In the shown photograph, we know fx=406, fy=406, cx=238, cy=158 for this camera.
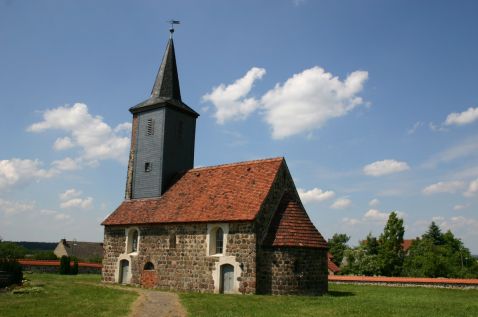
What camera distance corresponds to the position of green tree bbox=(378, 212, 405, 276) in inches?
1558

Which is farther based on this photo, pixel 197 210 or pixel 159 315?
pixel 197 210

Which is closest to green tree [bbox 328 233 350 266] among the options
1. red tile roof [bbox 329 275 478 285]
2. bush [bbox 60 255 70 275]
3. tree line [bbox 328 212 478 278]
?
tree line [bbox 328 212 478 278]

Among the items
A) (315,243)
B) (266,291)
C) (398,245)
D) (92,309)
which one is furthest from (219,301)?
(398,245)

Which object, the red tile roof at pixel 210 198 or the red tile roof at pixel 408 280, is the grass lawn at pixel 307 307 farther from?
the red tile roof at pixel 408 280

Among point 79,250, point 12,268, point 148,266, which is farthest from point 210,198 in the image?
point 79,250

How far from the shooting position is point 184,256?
2356cm

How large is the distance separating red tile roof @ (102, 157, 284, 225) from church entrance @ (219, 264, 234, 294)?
8.69 ft

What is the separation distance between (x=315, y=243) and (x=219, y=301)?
21.9 feet

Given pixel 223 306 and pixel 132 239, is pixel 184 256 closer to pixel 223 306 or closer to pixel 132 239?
pixel 132 239

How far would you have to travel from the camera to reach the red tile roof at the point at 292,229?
70.0 feet

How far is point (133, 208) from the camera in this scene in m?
28.2

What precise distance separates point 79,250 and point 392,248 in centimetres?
5191

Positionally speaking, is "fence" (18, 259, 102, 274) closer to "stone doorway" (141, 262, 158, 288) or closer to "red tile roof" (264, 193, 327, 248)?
"stone doorway" (141, 262, 158, 288)

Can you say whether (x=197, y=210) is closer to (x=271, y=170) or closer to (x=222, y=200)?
(x=222, y=200)
